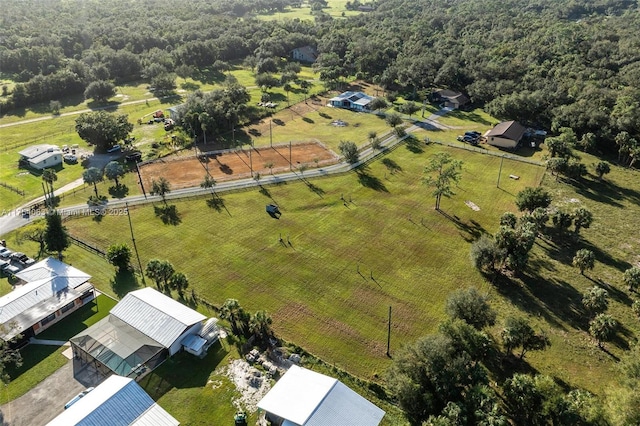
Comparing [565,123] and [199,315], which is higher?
[565,123]

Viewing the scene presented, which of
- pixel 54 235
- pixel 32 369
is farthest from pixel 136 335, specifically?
pixel 54 235

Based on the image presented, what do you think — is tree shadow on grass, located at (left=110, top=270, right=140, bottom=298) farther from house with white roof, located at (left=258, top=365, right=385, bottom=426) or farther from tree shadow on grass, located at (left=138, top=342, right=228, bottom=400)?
house with white roof, located at (left=258, top=365, right=385, bottom=426)

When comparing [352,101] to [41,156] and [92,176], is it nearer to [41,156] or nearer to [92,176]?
[92,176]

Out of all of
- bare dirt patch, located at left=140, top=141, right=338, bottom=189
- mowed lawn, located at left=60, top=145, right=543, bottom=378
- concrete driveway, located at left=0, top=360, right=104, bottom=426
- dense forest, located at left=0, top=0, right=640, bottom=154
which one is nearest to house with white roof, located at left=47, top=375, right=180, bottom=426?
concrete driveway, located at left=0, top=360, right=104, bottom=426

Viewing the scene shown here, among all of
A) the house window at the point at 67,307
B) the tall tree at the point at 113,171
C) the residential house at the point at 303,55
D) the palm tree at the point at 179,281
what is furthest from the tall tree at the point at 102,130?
the residential house at the point at 303,55

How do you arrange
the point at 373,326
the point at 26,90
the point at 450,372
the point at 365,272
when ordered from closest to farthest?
the point at 450,372 → the point at 373,326 → the point at 365,272 → the point at 26,90

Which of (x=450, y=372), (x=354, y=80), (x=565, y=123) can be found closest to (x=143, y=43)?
(x=354, y=80)

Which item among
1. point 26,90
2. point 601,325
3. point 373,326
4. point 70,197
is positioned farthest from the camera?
point 26,90

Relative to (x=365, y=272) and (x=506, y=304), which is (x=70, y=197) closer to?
(x=365, y=272)
